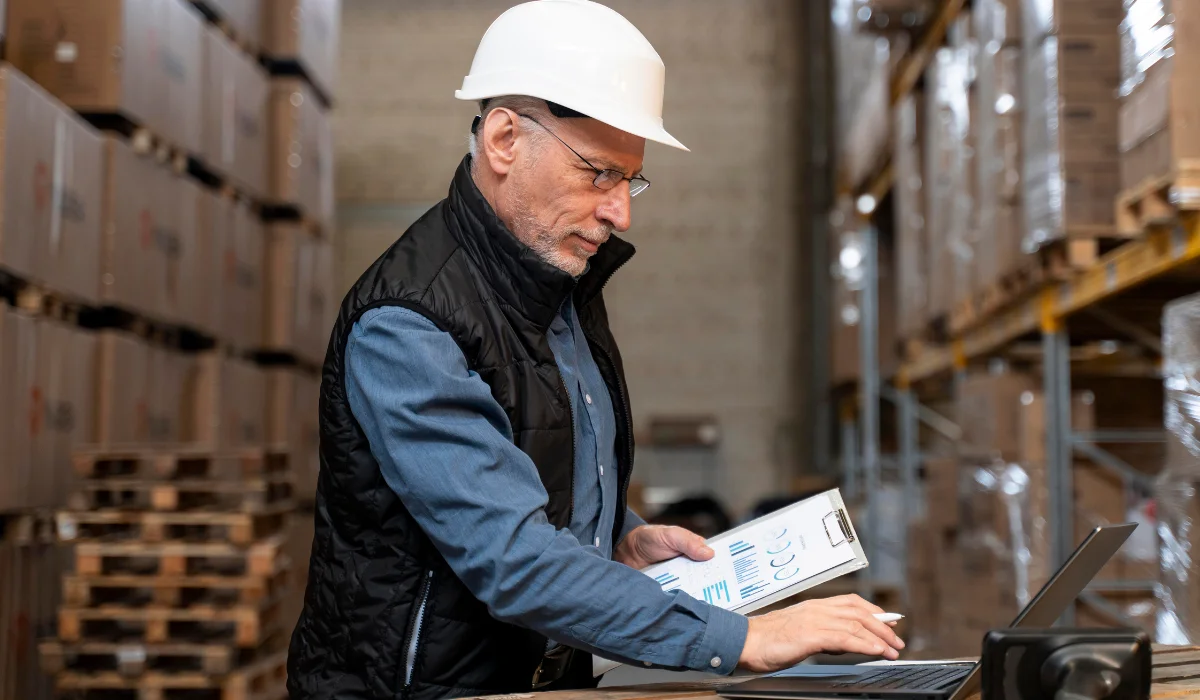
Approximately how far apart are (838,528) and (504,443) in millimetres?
546

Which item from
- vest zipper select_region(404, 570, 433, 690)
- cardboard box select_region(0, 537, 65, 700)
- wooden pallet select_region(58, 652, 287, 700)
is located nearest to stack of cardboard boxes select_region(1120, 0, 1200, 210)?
vest zipper select_region(404, 570, 433, 690)

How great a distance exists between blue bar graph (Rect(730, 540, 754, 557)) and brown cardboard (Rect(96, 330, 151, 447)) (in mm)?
3341

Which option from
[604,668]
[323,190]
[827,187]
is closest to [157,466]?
[604,668]

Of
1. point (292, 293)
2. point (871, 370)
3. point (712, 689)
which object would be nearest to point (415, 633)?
point (712, 689)

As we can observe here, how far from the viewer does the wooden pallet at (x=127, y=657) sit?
165 inches

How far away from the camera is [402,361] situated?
1823 millimetres

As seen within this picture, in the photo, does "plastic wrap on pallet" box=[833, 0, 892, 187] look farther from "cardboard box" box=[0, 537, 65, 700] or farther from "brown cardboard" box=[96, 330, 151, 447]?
"cardboard box" box=[0, 537, 65, 700]

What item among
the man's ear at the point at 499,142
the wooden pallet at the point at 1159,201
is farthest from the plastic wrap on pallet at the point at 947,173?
the man's ear at the point at 499,142

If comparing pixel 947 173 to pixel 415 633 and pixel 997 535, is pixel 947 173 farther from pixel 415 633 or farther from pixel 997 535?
pixel 415 633

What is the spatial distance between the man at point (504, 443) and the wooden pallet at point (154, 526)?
2395 mm

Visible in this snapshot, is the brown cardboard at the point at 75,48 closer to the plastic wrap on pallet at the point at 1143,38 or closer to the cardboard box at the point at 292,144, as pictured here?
the cardboard box at the point at 292,144

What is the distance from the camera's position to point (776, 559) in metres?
2.04

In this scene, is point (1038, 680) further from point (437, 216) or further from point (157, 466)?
point (157, 466)

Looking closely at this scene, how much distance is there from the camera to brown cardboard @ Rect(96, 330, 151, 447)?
4.83 metres
